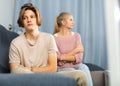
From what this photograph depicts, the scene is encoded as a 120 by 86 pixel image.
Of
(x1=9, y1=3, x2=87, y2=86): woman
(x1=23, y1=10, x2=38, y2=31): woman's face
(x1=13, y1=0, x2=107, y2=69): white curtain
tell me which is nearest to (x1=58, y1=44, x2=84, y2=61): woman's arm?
(x1=9, y1=3, x2=87, y2=86): woman

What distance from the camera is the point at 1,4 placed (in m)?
3.10

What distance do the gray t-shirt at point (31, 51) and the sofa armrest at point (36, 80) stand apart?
0.47m

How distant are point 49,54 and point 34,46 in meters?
0.13

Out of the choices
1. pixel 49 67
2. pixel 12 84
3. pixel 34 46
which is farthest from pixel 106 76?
pixel 12 84

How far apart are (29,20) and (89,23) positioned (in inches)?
55.3

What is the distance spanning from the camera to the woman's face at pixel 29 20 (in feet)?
5.86

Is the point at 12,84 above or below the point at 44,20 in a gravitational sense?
below

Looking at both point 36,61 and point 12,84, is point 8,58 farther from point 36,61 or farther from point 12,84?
point 12,84

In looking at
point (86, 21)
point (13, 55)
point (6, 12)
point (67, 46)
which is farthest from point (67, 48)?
point (6, 12)

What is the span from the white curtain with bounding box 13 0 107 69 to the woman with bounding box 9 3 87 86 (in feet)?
4.25

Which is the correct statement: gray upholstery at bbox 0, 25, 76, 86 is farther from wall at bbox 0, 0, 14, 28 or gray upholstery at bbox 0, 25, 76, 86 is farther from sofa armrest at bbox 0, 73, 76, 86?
wall at bbox 0, 0, 14, 28

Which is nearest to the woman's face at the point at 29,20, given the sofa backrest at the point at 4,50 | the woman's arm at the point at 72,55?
the sofa backrest at the point at 4,50

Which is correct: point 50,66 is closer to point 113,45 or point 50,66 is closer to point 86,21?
point 113,45

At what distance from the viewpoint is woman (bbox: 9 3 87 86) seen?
5.63 feet
